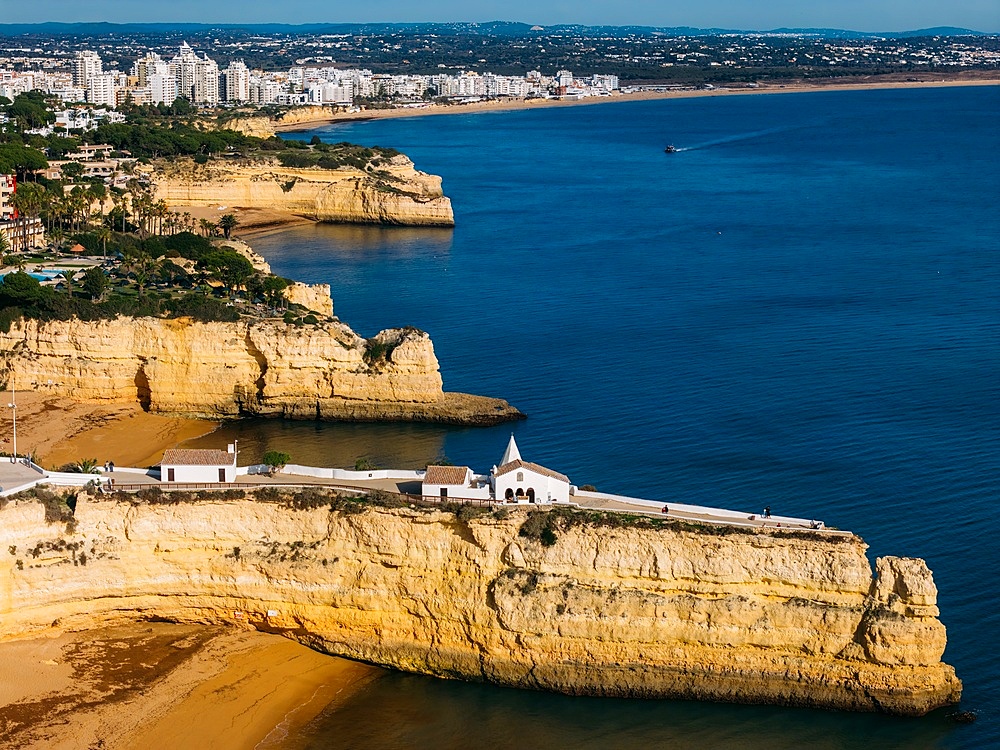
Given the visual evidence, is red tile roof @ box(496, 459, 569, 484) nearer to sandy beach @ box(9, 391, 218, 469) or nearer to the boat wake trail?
sandy beach @ box(9, 391, 218, 469)

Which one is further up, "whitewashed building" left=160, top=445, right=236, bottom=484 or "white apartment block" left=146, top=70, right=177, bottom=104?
"white apartment block" left=146, top=70, right=177, bottom=104

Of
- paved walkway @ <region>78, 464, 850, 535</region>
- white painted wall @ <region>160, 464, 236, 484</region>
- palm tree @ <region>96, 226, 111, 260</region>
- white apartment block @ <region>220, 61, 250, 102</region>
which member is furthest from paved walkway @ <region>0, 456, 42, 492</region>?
white apartment block @ <region>220, 61, 250, 102</region>

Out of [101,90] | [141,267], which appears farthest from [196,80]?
[141,267]

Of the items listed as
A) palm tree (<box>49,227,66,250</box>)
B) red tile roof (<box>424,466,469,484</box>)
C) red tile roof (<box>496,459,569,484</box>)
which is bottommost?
red tile roof (<box>424,466,469,484</box>)

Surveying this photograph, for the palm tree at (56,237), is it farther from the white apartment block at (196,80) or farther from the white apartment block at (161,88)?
the white apartment block at (196,80)

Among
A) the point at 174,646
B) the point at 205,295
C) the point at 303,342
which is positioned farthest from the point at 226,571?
the point at 205,295

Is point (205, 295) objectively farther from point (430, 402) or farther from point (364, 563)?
point (364, 563)

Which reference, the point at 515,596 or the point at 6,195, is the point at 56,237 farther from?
the point at 515,596
